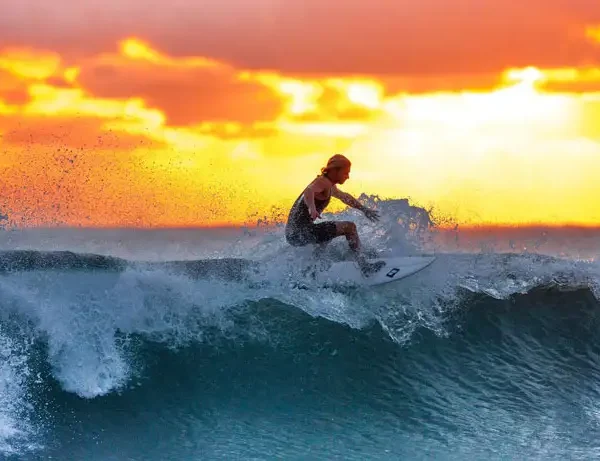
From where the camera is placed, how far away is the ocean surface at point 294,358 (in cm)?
678

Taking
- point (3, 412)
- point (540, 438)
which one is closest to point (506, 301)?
point (540, 438)

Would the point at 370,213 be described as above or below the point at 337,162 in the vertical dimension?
below

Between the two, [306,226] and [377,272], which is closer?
[306,226]

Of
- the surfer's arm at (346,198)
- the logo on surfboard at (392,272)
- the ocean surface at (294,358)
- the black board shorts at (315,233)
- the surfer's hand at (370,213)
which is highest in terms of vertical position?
the surfer's arm at (346,198)

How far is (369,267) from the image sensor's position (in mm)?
9227

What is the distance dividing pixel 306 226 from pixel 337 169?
29.2 inches

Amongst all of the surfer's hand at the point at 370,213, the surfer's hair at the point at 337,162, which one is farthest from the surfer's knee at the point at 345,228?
the surfer's hair at the point at 337,162

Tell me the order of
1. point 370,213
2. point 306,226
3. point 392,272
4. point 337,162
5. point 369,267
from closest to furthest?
point 337,162 < point 306,226 < point 370,213 < point 369,267 < point 392,272

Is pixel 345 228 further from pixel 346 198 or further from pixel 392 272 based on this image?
pixel 392 272

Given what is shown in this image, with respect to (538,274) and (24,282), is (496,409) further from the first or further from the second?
(24,282)

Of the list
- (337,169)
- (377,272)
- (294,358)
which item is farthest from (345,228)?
(294,358)

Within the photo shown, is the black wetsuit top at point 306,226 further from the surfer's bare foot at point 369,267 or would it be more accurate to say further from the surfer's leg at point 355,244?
the surfer's bare foot at point 369,267

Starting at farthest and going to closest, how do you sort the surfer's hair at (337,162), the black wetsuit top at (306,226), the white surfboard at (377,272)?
the white surfboard at (377,272) < the black wetsuit top at (306,226) < the surfer's hair at (337,162)

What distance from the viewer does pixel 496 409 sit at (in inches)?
304
